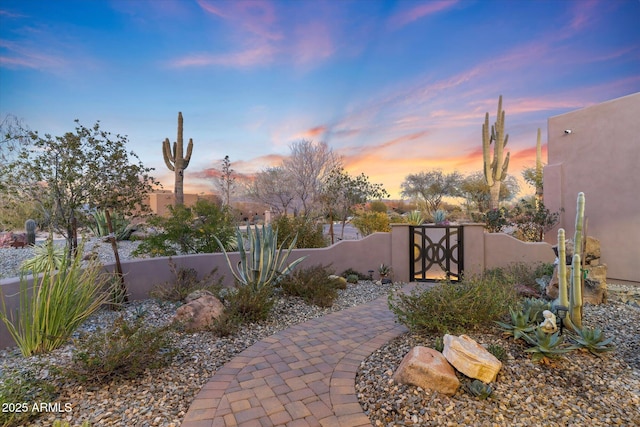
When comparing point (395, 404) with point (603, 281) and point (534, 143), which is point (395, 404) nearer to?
point (603, 281)

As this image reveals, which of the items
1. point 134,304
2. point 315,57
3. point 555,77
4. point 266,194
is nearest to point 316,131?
point 266,194

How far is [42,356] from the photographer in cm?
331

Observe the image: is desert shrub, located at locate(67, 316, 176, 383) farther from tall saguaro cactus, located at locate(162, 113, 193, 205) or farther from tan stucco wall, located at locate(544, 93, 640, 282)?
tall saguaro cactus, located at locate(162, 113, 193, 205)

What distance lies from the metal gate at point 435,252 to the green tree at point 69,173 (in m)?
7.01

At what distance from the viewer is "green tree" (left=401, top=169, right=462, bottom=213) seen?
30038 millimetres

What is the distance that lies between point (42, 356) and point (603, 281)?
7784 mm

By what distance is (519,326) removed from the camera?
11.1 ft

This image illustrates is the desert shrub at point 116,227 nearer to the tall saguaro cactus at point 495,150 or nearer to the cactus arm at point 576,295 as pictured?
the cactus arm at point 576,295

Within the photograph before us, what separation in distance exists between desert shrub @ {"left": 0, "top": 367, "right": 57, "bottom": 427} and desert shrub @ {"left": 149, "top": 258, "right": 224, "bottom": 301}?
2222 millimetres

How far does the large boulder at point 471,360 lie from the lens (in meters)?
2.70

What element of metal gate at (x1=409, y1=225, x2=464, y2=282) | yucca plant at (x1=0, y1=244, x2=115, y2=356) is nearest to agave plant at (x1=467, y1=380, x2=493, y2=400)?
yucca plant at (x1=0, y1=244, x2=115, y2=356)

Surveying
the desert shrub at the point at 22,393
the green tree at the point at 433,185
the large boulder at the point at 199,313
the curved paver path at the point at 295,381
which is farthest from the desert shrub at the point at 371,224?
the green tree at the point at 433,185

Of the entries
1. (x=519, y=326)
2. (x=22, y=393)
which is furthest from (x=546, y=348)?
(x=22, y=393)

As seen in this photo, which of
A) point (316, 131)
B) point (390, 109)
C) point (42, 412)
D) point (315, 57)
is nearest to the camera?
point (42, 412)
